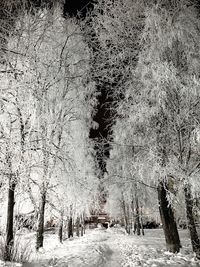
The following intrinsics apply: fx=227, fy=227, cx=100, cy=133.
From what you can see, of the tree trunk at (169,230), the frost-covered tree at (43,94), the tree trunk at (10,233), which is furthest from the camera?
the tree trunk at (169,230)

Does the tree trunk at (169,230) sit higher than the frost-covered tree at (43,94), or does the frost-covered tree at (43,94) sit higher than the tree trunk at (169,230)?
the frost-covered tree at (43,94)

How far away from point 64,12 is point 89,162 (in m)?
10.8

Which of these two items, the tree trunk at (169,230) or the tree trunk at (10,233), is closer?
the tree trunk at (10,233)

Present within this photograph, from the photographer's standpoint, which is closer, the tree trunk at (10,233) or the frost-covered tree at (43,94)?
the frost-covered tree at (43,94)

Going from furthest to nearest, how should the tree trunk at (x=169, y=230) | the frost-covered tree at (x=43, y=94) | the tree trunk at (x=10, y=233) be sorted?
1. the tree trunk at (x=169, y=230)
2. the tree trunk at (x=10, y=233)
3. the frost-covered tree at (x=43, y=94)

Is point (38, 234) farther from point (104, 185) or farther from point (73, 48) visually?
point (73, 48)

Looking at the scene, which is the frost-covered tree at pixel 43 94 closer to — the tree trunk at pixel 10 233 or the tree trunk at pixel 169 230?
the tree trunk at pixel 10 233

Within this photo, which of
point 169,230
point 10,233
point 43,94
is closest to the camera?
point 43,94

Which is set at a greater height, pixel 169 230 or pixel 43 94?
pixel 43 94

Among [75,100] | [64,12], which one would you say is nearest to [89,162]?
[75,100]

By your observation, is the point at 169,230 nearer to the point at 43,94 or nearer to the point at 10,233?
the point at 10,233

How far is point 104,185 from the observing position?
10422 mm

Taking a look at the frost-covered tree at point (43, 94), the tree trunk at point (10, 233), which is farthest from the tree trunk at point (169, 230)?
the tree trunk at point (10, 233)

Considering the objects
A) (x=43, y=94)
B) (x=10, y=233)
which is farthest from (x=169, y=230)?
(x=43, y=94)
